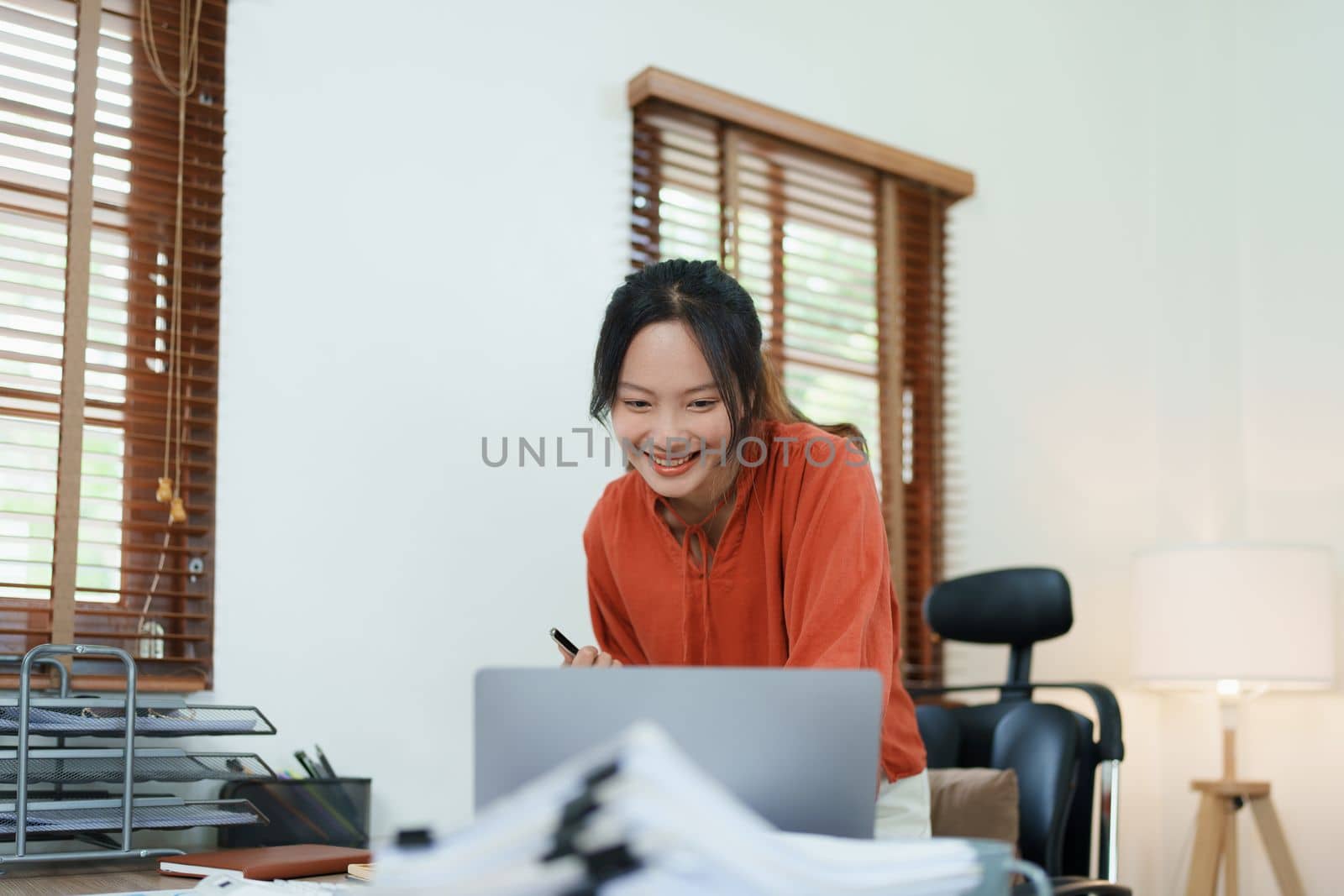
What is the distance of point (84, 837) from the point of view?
1.83 m

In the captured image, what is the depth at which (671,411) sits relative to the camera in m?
1.41

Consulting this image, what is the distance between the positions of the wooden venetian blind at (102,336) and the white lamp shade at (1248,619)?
2367 mm

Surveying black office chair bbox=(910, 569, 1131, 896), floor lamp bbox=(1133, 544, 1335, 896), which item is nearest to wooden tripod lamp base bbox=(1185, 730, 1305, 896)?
floor lamp bbox=(1133, 544, 1335, 896)

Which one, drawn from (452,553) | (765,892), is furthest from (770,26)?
(765,892)

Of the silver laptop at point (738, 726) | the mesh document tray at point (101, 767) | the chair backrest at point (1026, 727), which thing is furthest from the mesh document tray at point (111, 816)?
the chair backrest at point (1026, 727)

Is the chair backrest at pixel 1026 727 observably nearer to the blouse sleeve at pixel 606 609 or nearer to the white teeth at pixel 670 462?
the blouse sleeve at pixel 606 609

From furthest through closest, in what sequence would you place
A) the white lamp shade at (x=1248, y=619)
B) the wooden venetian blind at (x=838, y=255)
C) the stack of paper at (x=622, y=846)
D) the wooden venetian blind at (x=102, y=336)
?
the white lamp shade at (x=1248, y=619), the wooden venetian blind at (x=838, y=255), the wooden venetian blind at (x=102, y=336), the stack of paper at (x=622, y=846)

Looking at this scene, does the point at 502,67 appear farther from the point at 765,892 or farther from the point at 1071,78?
the point at 765,892

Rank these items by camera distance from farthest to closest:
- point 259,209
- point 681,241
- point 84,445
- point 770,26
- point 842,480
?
point 770,26, point 681,241, point 259,209, point 84,445, point 842,480

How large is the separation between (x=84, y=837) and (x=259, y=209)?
1.14m

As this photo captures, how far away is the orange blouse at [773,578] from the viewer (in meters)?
1.26

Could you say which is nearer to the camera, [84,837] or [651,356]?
[651,356]

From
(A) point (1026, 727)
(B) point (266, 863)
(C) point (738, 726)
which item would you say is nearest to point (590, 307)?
(A) point (1026, 727)

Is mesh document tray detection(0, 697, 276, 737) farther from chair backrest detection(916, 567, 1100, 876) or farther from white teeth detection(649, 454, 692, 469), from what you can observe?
chair backrest detection(916, 567, 1100, 876)
